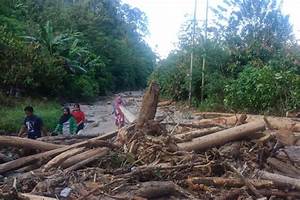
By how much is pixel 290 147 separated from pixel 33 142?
448cm

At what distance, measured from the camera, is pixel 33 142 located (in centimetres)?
641

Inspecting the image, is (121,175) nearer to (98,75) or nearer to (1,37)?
(1,37)

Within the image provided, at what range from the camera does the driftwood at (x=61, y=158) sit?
5805 millimetres

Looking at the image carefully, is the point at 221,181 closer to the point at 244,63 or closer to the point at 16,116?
the point at 16,116

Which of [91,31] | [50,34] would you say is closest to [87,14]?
[91,31]

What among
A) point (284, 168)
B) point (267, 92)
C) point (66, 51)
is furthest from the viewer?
point (66, 51)

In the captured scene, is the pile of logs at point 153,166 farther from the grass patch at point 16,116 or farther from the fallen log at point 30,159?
the grass patch at point 16,116

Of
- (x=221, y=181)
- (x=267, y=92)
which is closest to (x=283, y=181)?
(x=221, y=181)

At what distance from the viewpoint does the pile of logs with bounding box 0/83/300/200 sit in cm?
514

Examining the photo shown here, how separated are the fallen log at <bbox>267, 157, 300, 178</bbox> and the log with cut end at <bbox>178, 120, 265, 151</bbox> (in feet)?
1.47

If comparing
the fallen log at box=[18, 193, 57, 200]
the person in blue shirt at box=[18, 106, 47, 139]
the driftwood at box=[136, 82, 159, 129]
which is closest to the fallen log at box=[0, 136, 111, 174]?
the driftwood at box=[136, 82, 159, 129]

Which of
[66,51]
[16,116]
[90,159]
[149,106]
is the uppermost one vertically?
[66,51]

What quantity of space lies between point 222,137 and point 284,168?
0.92 metres

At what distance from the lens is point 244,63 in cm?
2259
